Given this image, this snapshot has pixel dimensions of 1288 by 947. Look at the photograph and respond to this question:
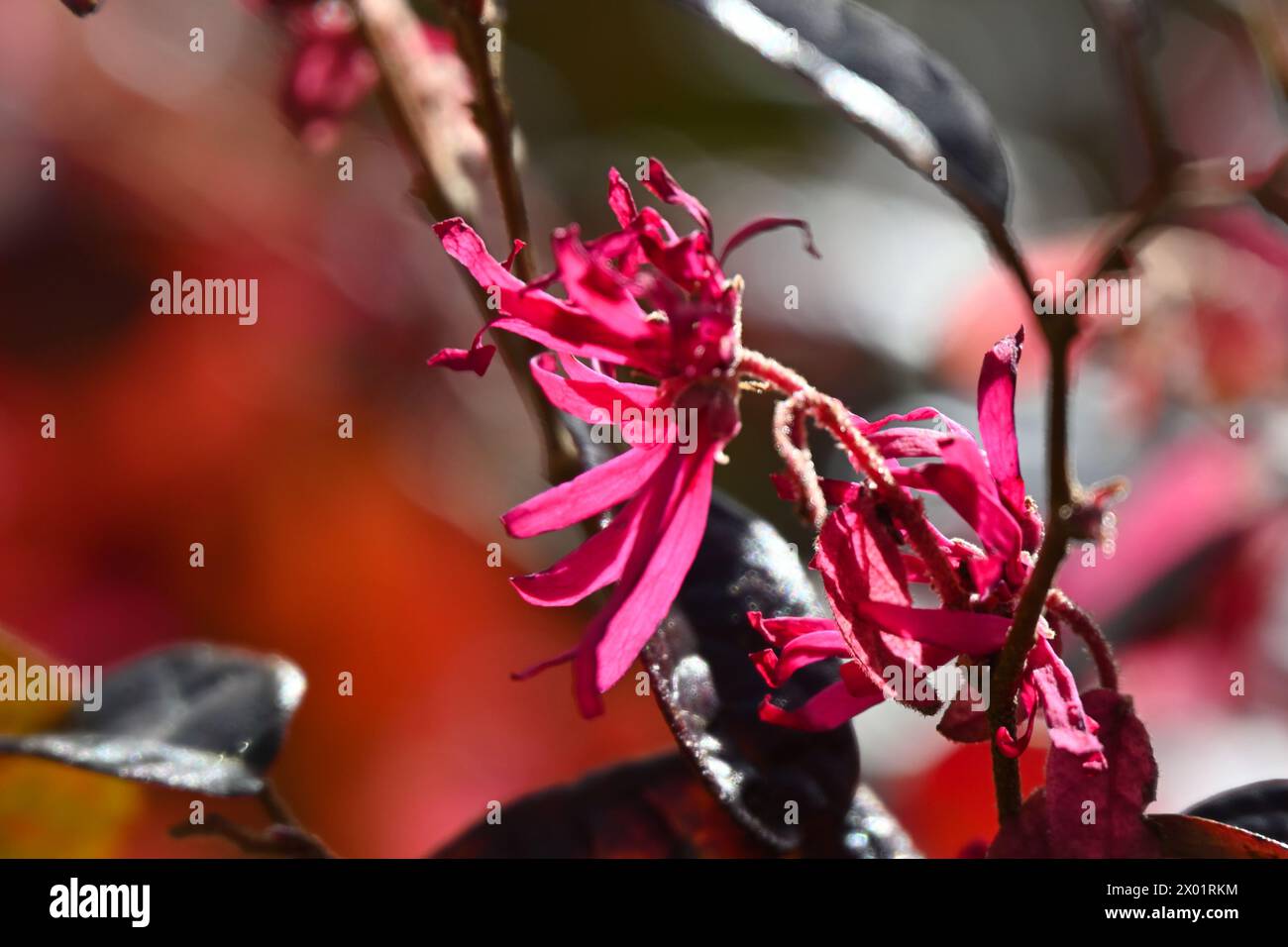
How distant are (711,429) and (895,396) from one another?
0.68m

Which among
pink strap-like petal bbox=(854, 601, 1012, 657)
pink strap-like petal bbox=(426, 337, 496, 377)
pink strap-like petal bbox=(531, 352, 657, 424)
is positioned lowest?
pink strap-like petal bbox=(854, 601, 1012, 657)

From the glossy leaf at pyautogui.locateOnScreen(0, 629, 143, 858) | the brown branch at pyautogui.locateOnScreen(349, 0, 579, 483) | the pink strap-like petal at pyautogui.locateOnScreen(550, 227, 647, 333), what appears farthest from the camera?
the glossy leaf at pyautogui.locateOnScreen(0, 629, 143, 858)

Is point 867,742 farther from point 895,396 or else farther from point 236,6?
point 236,6

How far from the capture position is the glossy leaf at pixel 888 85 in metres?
0.38

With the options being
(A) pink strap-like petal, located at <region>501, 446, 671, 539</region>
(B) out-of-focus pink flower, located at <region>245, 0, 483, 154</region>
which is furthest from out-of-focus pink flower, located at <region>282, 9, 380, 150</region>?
(A) pink strap-like petal, located at <region>501, 446, 671, 539</region>

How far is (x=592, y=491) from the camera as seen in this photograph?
40cm

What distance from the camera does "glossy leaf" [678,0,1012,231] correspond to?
380mm

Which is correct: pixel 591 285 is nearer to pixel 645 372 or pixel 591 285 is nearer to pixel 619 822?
pixel 645 372

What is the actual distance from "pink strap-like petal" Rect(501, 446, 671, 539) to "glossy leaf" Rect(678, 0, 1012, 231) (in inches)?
4.5

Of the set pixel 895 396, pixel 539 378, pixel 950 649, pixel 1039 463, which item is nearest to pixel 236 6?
pixel 895 396

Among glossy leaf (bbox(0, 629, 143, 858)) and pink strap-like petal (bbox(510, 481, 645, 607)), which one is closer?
pink strap-like petal (bbox(510, 481, 645, 607))

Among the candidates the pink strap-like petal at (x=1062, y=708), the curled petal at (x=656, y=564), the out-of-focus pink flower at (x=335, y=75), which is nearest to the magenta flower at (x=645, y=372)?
the curled petal at (x=656, y=564)

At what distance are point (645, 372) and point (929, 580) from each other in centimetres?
11

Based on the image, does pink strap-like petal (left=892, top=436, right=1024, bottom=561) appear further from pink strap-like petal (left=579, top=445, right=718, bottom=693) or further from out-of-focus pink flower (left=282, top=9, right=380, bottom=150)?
out-of-focus pink flower (left=282, top=9, right=380, bottom=150)
